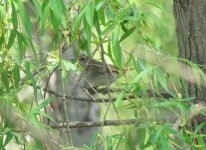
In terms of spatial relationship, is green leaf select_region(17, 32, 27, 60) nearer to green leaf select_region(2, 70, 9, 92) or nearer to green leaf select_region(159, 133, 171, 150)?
green leaf select_region(2, 70, 9, 92)

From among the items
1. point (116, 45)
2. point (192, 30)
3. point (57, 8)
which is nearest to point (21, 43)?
point (57, 8)

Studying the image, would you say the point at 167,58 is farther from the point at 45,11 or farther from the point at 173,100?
the point at 45,11

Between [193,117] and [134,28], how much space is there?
2.16 ft

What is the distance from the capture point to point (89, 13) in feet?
7.86

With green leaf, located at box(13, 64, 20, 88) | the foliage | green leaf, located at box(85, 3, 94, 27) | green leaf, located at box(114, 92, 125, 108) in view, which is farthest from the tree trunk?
green leaf, located at box(13, 64, 20, 88)

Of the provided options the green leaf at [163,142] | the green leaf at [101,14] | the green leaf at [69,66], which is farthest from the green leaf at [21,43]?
the green leaf at [163,142]

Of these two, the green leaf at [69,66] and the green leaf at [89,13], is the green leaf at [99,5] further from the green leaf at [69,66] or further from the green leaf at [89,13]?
the green leaf at [69,66]

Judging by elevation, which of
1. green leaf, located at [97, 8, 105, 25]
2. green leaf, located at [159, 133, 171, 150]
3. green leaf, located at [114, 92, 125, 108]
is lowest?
green leaf, located at [159, 133, 171, 150]

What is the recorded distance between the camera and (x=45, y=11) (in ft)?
7.91

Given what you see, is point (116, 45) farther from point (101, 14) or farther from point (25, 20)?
point (25, 20)

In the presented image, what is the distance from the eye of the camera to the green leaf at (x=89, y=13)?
2377 mm

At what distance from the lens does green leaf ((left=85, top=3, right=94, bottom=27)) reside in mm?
2377

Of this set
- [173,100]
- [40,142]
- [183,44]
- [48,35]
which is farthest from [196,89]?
[48,35]

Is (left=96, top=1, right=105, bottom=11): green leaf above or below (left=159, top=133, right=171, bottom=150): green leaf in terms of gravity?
above
